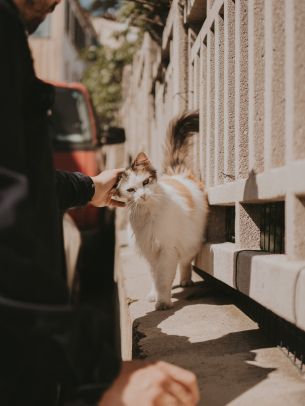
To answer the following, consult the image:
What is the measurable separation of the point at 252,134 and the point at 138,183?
1.27 m

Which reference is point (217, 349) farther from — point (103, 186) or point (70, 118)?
point (70, 118)

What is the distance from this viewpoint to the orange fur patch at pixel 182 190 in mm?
2937

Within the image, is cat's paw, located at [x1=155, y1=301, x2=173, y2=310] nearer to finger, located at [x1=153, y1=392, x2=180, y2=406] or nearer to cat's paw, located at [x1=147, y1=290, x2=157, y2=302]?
cat's paw, located at [x1=147, y1=290, x2=157, y2=302]

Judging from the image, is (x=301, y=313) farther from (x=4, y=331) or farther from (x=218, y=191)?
(x=218, y=191)

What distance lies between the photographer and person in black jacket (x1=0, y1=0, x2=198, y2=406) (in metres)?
0.89

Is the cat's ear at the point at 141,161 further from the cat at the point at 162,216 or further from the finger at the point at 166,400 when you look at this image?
the finger at the point at 166,400

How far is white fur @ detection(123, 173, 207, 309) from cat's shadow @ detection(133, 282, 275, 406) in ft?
1.51

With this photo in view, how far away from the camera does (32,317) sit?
889 millimetres

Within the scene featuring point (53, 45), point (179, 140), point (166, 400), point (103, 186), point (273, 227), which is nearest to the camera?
point (166, 400)

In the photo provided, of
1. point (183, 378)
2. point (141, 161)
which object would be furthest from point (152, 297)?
point (183, 378)

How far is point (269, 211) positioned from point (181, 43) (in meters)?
1.77

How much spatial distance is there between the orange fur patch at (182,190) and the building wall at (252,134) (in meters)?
0.14

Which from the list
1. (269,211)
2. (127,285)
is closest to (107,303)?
(127,285)

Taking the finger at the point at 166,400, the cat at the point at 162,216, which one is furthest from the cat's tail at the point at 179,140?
the finger at the point at 166,400
